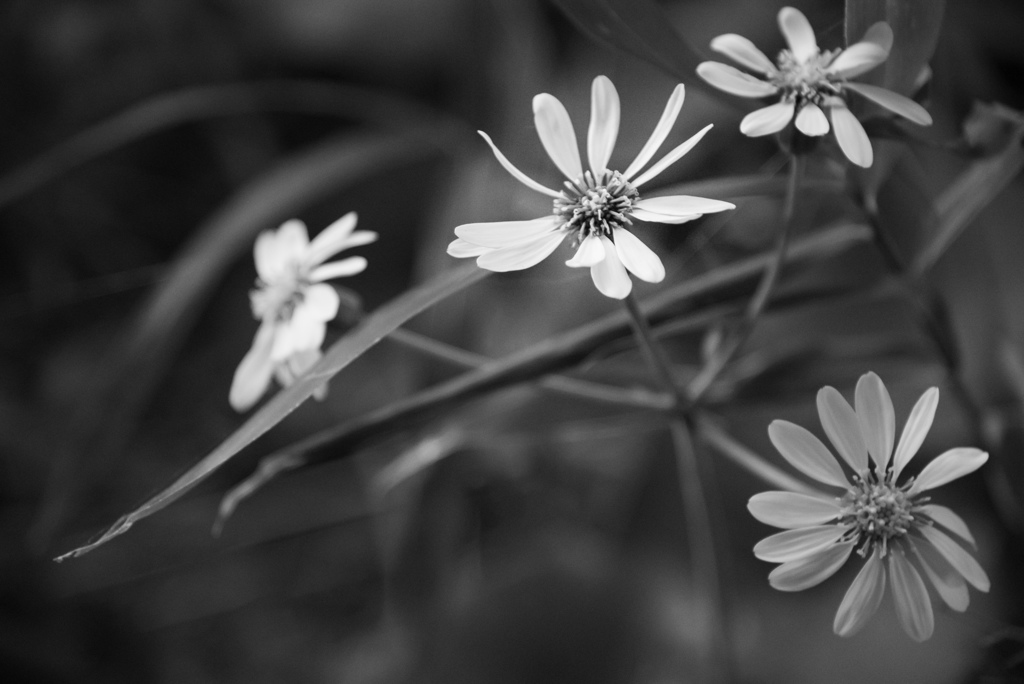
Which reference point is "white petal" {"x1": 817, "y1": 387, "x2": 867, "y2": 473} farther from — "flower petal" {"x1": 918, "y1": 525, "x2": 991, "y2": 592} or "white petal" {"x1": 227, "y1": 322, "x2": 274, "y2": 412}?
"white petal" {"x1": 227, "y1": 322, "x2": 274, "y2": 412}

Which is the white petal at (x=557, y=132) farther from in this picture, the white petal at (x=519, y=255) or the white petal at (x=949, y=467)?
the white petal at (x=949, y=467)

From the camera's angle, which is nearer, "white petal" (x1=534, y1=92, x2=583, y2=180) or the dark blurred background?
"white petal" (x1=534, y1=92, x2=583, y2=180)

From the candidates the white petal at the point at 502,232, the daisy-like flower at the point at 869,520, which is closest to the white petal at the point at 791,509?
the daisy-like flower at the point at 869,520

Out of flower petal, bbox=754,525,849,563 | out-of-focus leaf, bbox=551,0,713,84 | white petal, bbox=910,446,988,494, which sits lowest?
flower petal, bbox=754,525,849,563

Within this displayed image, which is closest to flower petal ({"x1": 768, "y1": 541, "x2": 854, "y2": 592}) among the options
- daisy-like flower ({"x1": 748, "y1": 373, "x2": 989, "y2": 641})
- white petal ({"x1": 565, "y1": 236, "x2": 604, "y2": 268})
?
daisy-like flower ({"x1": 748, "y1": 373, "x2": 989, "y2": 641})

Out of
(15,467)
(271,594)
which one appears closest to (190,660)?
(271,594)

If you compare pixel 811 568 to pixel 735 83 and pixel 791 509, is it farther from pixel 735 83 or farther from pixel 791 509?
pixel 735 83
